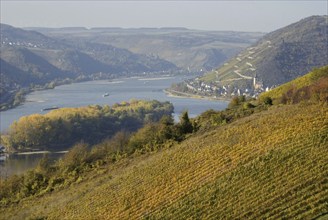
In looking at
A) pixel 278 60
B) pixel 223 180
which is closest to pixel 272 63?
pixel 278 60

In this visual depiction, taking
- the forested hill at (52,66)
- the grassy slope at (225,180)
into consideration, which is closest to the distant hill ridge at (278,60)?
the forested hill at (52,66)

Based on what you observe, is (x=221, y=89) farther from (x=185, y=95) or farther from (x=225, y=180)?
(x=225, y=180)

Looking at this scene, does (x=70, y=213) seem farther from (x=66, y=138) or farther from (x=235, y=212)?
(x=66, y=138)

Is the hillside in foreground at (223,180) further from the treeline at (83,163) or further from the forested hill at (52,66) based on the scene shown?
the forested hill at (52,66)

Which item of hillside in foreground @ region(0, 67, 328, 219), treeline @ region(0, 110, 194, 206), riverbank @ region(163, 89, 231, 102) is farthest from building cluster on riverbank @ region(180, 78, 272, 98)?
hillside in foreground @ region(0, 67, 328, 219)

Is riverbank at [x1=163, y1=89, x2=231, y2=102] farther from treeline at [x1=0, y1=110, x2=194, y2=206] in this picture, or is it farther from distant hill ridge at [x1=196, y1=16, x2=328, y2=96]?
treeline at [x1=0, y1=110, x2=194, y2=206]

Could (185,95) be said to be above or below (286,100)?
below

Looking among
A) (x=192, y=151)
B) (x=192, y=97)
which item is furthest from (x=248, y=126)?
(x=192, y=97)
